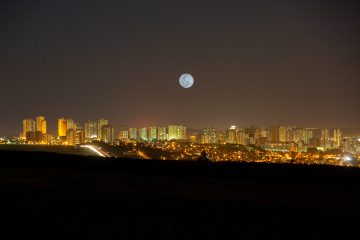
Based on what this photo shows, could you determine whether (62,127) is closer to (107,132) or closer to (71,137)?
(71,137)

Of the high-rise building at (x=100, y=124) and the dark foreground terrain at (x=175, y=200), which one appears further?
the high-rise building at (x=100, y=124)

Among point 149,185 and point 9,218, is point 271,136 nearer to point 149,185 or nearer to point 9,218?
point 149,185

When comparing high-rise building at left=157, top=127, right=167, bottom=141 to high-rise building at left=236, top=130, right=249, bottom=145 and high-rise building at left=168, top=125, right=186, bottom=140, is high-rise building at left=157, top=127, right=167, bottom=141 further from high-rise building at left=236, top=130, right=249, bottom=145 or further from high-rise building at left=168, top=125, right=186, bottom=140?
high-rise building at left=236, top=130, right=249, bottom=145

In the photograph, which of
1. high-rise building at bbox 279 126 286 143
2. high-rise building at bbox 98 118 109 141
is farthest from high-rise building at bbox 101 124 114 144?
high-rise building at bbox 279 126 286 143

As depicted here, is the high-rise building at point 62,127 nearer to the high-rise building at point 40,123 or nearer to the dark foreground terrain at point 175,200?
the high-rise building at point 40,123

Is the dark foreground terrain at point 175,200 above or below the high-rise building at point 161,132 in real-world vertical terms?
below

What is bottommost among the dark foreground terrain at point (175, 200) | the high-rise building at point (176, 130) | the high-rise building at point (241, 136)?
the dark foreground terrain at point (175, 200)

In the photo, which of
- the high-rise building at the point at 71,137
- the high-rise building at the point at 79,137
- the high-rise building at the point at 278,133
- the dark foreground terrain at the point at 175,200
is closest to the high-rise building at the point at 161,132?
the high-rise building at the point at 278,133

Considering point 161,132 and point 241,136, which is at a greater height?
point 161,132

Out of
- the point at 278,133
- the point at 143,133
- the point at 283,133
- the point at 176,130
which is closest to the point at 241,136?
the point at 278,133
